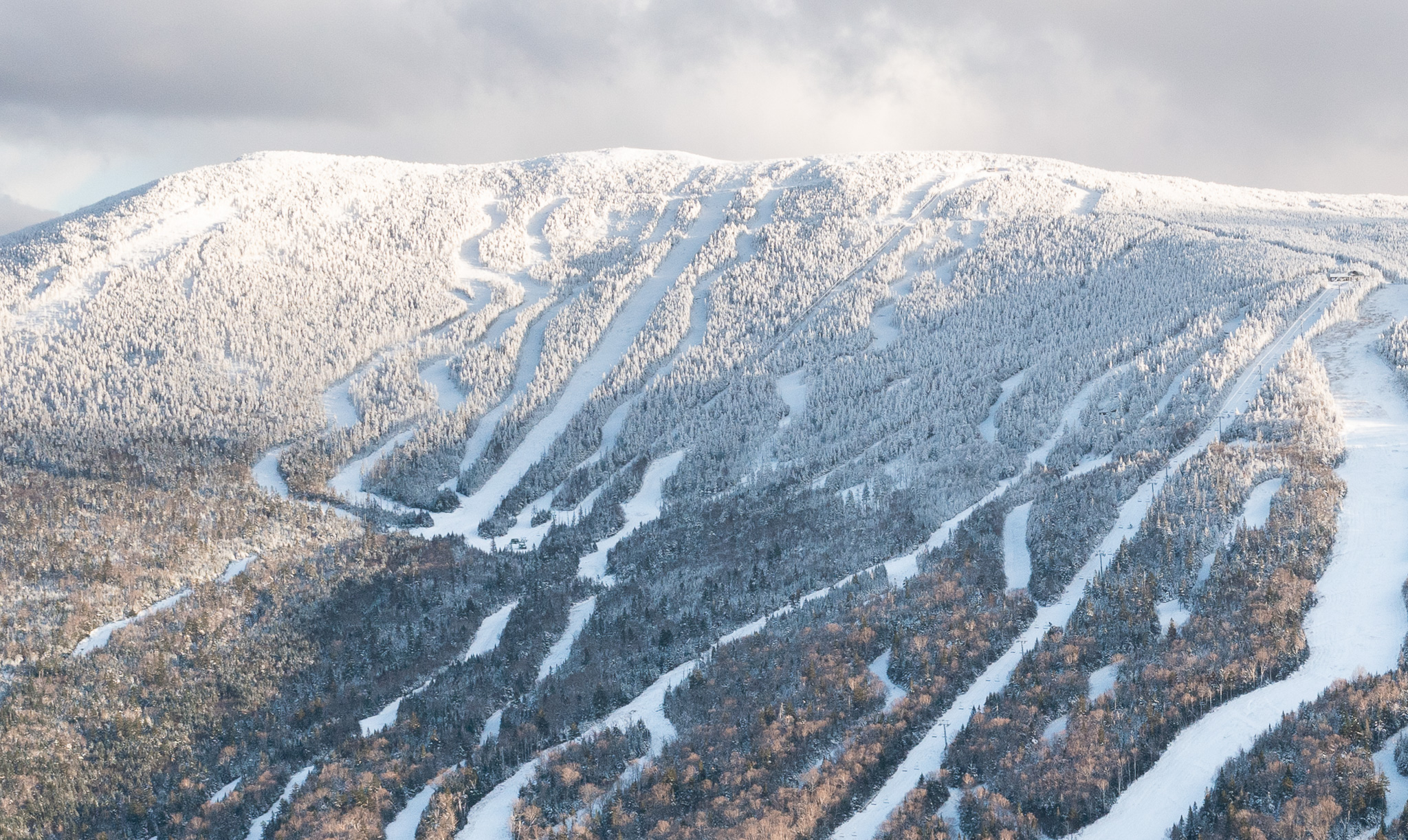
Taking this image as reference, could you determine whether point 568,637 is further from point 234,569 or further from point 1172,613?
point 1172,613

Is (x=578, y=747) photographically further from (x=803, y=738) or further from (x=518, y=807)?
(x=803, y=738)

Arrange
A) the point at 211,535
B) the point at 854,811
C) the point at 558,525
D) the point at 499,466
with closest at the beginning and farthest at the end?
the point at 854,811 < the point at 211,535 < the point at 558,525 < the point at 499,466

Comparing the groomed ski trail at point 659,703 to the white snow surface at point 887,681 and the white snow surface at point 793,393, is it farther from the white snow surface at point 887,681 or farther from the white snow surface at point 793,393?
the white snow surface at point 793,393

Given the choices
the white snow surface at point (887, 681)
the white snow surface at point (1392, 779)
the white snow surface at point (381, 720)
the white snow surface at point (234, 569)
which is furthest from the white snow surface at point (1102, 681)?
the white snow surface at point (234, 569)

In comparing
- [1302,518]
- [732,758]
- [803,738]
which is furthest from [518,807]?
[1302,518]

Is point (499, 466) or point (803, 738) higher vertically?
point (499, 466)

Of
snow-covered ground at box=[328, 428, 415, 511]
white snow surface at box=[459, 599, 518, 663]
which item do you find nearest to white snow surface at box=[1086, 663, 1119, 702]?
white snow surface at box=[459, 599, 518, 663]

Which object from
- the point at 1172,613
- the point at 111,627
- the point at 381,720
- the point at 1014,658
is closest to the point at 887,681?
the point at 1014,658
